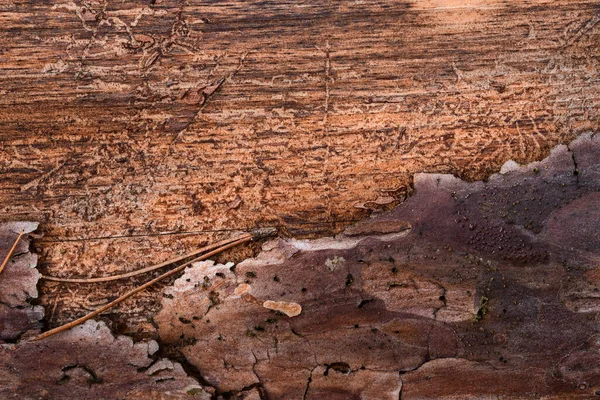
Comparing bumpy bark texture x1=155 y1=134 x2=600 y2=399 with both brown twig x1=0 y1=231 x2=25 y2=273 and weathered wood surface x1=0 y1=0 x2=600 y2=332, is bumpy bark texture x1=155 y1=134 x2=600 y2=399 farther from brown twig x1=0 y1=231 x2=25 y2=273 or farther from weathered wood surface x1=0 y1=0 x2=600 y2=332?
brown twig x1=0 y1=231 x2=25 y2=273

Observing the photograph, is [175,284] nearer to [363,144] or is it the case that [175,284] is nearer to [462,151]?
[363,144]

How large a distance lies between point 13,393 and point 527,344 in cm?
279

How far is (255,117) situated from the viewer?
3.28 metres

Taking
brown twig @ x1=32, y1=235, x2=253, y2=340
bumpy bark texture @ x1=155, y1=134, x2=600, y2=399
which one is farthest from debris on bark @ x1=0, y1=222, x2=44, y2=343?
bumpy bark texture @ x1=155, y1=134, x2=600, y2=399

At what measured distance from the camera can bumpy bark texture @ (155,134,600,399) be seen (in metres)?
3.10

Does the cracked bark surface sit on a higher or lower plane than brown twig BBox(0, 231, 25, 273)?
lower

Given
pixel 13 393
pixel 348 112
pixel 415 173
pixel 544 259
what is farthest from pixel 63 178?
pixel 544 259

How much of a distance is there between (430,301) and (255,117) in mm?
1379

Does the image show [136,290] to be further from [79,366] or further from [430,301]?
[430,301]

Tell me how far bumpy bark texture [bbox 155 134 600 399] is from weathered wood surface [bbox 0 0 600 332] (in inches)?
8.3

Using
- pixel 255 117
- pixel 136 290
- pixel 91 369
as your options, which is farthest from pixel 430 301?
pixel 91 369

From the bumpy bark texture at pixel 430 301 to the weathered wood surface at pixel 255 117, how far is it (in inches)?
8.3

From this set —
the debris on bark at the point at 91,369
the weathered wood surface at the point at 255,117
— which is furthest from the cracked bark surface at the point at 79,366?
the weathered wood surface at the point at 255,117

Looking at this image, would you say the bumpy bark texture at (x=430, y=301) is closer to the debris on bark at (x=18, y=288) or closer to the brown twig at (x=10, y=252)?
the debris on bark at (x=18, y=288)
